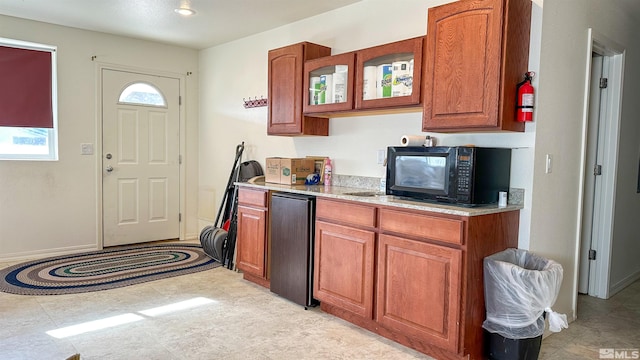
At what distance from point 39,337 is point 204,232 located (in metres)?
2.09

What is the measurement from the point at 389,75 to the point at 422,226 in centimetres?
112

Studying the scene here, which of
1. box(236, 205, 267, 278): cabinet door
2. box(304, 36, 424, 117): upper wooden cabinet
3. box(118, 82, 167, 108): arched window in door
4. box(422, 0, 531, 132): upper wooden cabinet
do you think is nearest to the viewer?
box(422, 0, 531, 132): upper wooden cabinet

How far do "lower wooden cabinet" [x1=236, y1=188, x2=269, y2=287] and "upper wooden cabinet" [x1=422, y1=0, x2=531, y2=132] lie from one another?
1.61 meters

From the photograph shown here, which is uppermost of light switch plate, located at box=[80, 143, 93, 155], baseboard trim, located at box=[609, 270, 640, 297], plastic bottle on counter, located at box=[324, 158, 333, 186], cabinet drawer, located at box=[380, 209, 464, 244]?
light switch plate, located at box=[80, 143, 93, 155]

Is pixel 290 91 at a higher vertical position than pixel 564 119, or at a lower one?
higher

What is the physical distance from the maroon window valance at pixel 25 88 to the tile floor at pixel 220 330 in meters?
1.91

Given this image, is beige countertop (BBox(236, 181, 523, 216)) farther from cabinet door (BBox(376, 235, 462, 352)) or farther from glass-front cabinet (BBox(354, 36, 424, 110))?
glass-front cabinet (BBox(354, 36, 424, 110))

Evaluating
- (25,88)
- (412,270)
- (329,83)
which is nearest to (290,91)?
(329,83)

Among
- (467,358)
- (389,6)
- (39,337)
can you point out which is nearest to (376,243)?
(467,358)

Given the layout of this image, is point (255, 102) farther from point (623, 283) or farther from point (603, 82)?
point (623, 283)

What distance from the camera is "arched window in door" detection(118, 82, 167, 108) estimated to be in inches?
197

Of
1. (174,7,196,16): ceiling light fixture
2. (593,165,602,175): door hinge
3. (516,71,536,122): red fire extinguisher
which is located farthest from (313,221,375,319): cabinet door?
(174,7,196,16): ceiling light fixture

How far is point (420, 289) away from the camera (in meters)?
2.45

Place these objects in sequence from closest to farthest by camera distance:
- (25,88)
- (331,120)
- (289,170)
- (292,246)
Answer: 1. (292,246)
2. (289,170)
3. (331,120)
4. (25,88)
